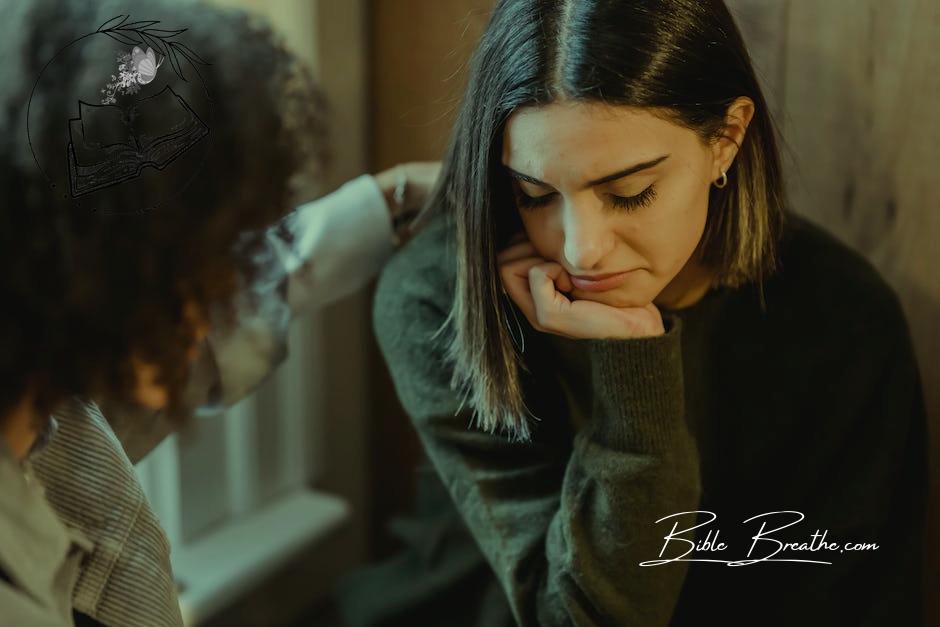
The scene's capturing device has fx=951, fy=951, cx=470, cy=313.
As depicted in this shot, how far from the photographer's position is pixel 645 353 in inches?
29.5

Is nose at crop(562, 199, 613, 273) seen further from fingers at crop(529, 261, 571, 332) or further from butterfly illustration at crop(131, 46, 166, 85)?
butterfly illustration at crop(131, 46, 166, 85)

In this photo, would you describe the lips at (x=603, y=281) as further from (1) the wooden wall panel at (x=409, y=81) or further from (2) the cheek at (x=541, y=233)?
(1) the wooden wall panel at (x=409, y=81)

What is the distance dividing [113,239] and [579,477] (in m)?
0.42

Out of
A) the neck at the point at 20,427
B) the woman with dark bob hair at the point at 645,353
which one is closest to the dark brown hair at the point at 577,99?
the woman with dark bob hair at the point at 645,353

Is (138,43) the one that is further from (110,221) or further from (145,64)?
(110,221)

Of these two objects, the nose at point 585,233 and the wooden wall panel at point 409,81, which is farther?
the wooden wall panel at point 409,81

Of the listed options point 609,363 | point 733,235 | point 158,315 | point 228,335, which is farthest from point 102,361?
point 733,235

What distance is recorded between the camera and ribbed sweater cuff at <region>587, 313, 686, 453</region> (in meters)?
0.75

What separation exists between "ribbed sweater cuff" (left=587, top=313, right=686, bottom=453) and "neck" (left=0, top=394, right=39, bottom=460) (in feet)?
1.35

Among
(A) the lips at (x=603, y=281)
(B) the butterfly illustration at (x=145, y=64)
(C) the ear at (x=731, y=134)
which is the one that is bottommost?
(A) the lips at (x=603, y=281)

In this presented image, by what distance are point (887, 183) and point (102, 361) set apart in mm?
757

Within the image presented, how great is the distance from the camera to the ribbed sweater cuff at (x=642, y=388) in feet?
2.46

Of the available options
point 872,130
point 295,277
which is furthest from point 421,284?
point 872,130

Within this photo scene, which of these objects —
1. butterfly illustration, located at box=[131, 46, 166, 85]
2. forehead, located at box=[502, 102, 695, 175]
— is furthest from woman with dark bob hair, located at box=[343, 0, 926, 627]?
butterfly illustration, located at box=[131, 46, 166, 85]
